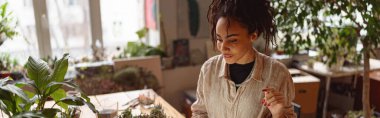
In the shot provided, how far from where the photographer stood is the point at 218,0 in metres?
1.27

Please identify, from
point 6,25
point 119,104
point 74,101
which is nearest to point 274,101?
point 74,101

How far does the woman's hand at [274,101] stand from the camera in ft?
3.85

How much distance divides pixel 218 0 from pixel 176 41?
9.40ft

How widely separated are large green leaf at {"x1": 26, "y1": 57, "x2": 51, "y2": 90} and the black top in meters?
0.68

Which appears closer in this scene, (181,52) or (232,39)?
(232,39)

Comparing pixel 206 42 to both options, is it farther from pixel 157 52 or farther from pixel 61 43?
pixel 61 43

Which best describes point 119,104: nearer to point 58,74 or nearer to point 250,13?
point 58,74

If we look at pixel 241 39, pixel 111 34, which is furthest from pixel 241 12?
pixel 111 34

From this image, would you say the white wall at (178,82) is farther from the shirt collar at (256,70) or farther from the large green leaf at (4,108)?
the large green leaf at (4,108)

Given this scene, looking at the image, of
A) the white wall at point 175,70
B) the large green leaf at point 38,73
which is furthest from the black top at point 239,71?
the white wall at point 175,70

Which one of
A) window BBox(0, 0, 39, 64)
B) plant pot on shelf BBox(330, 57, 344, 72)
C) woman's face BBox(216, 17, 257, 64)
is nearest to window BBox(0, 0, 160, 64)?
window BBox(0, 0, 39, 64)

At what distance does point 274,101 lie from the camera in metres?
1.17

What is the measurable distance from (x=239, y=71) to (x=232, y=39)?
19cm

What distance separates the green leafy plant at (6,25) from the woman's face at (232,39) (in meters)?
2.23
